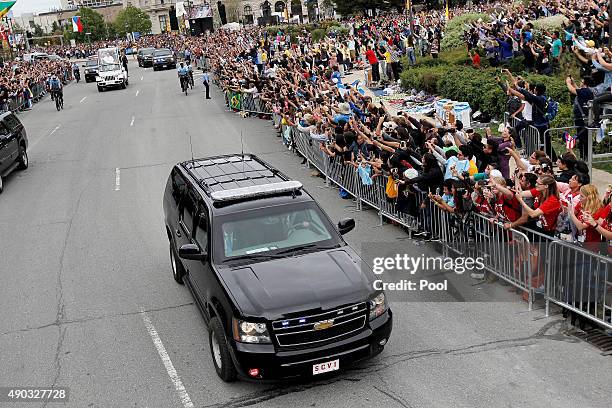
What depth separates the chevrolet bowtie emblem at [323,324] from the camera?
679 cm

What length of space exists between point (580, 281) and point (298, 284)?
3.27m

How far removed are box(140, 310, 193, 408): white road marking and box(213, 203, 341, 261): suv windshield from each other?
4.56 feet

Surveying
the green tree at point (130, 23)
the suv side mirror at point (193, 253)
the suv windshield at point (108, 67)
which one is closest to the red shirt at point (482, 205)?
the suv side mirror at point (193, 253)

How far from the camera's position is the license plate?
678 cm

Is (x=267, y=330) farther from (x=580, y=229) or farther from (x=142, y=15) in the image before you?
(x=142, y=15)

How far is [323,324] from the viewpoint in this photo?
6.81 meters

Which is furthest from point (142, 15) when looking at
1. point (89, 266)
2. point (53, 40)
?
point (89, 266)

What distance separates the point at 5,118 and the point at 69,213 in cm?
549

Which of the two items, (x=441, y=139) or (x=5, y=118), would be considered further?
(x=5, y=118)

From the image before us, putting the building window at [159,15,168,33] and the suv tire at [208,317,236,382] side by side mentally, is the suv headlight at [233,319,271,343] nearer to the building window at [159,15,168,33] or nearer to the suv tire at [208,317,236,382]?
the suv tire at [208,317,236,382]

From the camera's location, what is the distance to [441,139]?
38.0 feet

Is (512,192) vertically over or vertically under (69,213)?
over

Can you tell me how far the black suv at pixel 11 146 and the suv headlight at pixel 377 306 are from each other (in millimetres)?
13493

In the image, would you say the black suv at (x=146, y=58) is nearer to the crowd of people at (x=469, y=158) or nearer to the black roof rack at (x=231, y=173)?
the crowd of people at (x=469, y=158)
